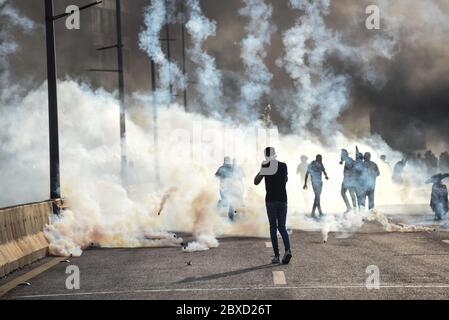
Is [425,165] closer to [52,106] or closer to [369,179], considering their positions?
[369,179]

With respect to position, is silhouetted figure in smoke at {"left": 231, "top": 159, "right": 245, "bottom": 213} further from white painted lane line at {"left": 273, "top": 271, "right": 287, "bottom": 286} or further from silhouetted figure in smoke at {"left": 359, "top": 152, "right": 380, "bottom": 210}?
white painted lane line at {"left": 273, "top": 271, "right": 287, "bottom": 286}

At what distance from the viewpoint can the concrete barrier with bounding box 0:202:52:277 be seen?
13438mm

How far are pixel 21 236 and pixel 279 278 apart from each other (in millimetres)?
5060

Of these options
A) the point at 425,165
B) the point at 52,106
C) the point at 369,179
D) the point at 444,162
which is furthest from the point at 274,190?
the point at 425,165

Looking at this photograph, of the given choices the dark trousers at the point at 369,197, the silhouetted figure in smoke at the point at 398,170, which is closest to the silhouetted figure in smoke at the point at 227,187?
the dark trousers at the point at 369,197

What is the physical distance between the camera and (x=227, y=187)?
23266 mm

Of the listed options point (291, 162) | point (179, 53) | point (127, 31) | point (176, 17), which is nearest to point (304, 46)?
point (291, 162)

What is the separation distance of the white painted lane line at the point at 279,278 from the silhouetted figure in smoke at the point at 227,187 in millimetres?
10652

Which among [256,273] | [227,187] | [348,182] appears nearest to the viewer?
[256,273]

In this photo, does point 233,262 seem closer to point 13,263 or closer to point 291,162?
point 13,263

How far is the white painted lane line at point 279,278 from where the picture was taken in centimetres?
1101

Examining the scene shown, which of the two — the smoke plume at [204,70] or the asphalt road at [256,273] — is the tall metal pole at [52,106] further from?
the smoke plume at [204,70]

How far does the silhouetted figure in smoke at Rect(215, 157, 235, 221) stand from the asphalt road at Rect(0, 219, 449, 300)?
5.61 metres
